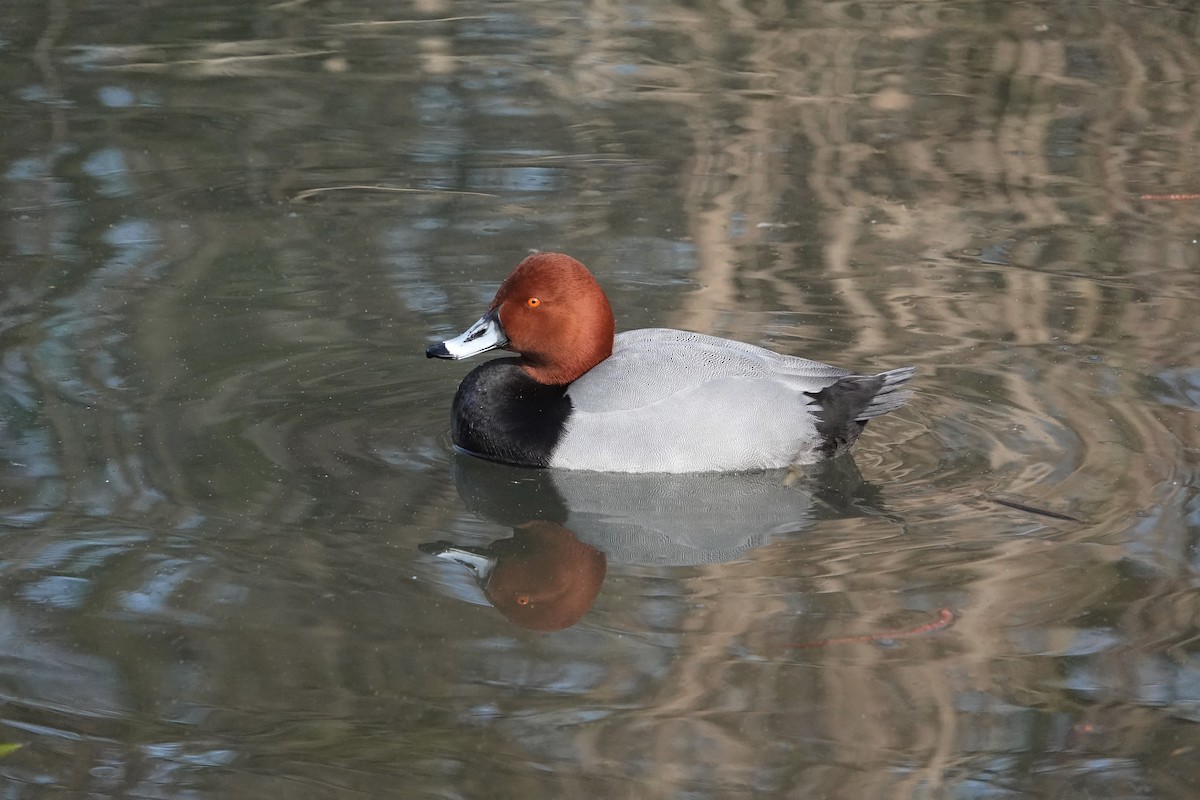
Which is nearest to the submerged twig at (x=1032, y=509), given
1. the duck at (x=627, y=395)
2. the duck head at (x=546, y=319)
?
the duck at (x=627, y=395)

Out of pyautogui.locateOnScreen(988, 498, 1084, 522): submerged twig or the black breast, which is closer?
pyautogui.locateOnScreen(988, 498, 1084, 522): submerged twig

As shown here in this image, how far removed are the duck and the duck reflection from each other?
56mm

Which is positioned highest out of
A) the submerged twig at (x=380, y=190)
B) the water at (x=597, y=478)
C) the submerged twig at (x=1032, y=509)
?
the submerged twig at (x=380, y=190)

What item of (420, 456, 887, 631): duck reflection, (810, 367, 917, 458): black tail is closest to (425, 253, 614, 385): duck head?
(420, 456, 887, 631): duck reflection

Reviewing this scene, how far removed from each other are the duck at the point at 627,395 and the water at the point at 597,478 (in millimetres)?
106

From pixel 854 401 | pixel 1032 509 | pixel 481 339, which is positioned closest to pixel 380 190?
pixel 481 339

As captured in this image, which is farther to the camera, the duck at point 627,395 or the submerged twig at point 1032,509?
the duck at point 627,395

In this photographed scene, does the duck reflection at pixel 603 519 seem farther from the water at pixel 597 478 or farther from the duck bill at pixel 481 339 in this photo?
the duck bill at pixel 481 339

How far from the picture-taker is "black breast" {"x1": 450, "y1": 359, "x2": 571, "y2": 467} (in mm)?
5156

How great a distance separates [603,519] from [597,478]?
299 mm

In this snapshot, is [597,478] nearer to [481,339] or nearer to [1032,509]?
[481,339]

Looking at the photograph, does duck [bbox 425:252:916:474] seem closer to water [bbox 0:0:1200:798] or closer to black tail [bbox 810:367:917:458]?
black tail [bbox 810:367:917:458]

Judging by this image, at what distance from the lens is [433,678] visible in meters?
3.80

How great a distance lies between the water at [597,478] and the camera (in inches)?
141
